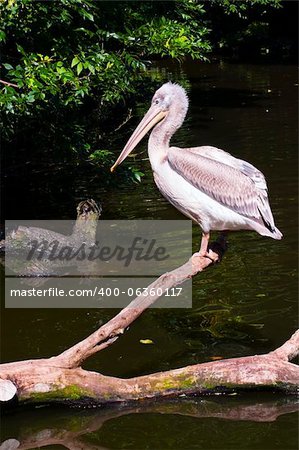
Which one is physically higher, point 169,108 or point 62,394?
point 169,108

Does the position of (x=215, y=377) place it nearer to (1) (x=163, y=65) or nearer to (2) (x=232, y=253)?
(2) (x=232, y=253)

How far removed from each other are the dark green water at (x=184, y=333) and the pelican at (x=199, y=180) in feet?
4.12

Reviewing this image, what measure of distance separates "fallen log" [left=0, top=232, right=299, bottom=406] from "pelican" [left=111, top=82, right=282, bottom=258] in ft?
2.71

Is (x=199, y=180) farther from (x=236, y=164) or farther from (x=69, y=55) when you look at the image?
(x=69, y=55)

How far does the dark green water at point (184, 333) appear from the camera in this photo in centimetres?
601

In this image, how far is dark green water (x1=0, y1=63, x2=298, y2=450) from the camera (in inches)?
237

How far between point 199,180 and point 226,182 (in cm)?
25

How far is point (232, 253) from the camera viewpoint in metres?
9.87

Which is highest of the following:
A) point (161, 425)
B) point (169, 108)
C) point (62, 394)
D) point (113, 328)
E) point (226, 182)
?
point (169, 108)

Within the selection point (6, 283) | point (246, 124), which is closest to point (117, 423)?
point (6, 283)

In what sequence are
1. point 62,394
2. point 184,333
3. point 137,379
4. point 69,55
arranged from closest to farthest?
point 62,394 → point 137,379 → point 184,333 → point 69,55

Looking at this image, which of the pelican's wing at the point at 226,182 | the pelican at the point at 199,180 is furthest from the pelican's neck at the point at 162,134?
the pelican's wing at the point at 226,182

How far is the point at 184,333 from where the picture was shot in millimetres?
7848

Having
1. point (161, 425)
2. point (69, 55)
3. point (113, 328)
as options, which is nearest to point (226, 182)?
point (113, 328)
